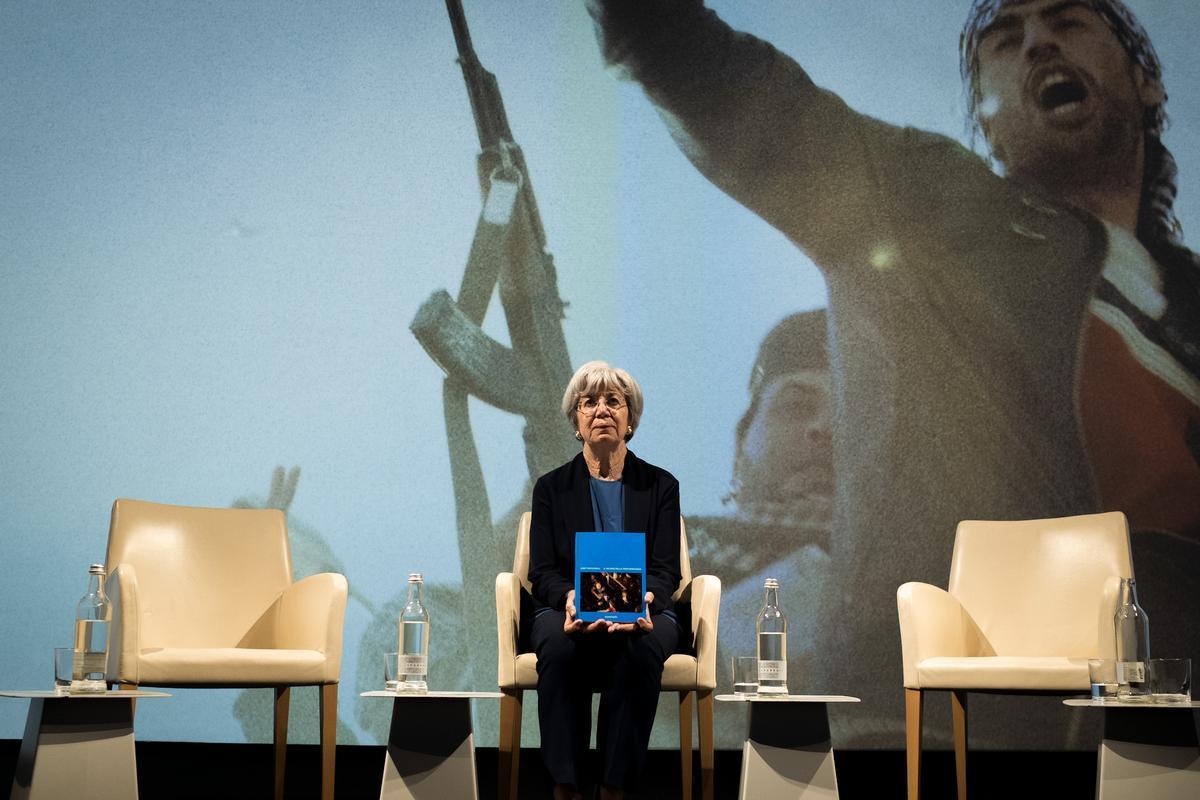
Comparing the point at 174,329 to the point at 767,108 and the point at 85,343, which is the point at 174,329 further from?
the point at 767,108

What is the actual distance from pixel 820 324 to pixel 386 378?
1.57 metres

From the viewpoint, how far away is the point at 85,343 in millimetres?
4344

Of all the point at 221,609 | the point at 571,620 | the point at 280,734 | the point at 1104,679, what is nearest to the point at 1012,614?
the point at 1104,679

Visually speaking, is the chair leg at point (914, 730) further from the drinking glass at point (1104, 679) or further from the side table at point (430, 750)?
the side table at point (430, 750)

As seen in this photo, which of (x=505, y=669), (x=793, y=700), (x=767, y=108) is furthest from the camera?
(x=767, y=108)

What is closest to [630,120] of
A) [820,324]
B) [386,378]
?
[820,324]

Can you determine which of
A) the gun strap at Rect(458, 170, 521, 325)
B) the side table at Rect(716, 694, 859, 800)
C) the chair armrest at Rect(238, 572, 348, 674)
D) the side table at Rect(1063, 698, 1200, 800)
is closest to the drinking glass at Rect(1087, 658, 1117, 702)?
the side table at Rect(1063, 698, 1200, 800)

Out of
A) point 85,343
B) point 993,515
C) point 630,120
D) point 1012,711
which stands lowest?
point 1012,711

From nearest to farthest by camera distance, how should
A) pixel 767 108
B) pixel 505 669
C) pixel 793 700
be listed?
1. pixel 793 700
2. pixel 505 669
3. pixel 767 108

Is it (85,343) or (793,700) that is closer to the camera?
(793,700)

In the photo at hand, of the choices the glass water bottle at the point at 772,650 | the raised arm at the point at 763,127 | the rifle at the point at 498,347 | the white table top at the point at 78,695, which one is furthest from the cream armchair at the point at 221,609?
the raised arm at the point at 763,127

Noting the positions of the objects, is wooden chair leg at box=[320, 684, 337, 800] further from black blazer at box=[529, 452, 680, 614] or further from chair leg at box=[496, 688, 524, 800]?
black blazer at box=[529, 452, 680, 614]

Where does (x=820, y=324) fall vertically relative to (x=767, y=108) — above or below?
below

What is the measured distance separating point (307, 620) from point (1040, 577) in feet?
6.70
